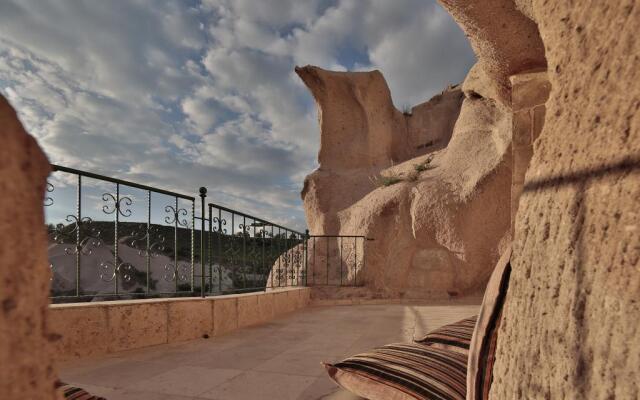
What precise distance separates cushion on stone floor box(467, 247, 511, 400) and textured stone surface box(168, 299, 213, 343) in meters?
3.03

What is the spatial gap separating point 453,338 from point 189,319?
262cm

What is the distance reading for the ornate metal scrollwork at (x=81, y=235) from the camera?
9.79 ft

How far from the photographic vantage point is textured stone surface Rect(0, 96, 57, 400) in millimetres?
541

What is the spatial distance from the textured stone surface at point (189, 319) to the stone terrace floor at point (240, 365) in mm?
125

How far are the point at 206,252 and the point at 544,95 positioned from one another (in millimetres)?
3960

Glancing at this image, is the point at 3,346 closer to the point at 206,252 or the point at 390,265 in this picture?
the point at 206,252

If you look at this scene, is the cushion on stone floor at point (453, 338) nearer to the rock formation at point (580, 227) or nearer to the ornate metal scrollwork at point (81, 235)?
the rock formation at point (580, 227)

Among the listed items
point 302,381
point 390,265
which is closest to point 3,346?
point 302,381

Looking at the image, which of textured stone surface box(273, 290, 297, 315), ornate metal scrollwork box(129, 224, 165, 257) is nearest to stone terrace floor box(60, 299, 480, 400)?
textured stone surface box(273, 290, 297, 315)

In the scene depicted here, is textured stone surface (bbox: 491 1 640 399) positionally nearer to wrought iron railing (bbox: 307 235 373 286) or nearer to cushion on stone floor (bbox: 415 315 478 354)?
cushion on stone floor (bbox: 415 315 478 354)

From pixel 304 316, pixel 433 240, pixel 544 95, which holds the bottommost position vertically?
pixel 304 316

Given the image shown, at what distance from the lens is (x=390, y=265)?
7.99m

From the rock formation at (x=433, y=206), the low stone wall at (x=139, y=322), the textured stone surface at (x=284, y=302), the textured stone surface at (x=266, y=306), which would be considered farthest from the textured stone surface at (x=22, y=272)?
the rock formation at (x=433, y=206)

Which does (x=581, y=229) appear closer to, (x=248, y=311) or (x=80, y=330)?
(x=80, y=330)
